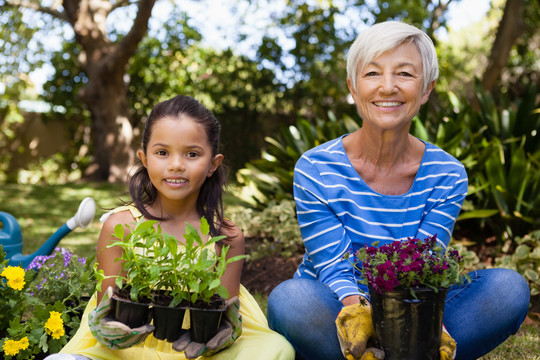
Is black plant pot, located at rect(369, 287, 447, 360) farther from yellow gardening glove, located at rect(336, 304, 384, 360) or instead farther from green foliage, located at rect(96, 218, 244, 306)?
green foliage, located at rect(96, 218, 244, 306)

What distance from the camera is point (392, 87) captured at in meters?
2.07

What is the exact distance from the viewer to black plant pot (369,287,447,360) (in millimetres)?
1591

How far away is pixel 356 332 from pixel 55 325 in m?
1.06

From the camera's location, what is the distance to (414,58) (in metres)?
2.10

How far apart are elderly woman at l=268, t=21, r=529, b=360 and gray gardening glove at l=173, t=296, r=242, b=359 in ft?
1.06

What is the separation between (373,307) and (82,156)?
11.4 metres

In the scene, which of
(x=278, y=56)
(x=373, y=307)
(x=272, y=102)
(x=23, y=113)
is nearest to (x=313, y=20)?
(x=278, y=56)

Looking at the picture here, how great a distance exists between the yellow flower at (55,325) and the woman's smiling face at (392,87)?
1350mm

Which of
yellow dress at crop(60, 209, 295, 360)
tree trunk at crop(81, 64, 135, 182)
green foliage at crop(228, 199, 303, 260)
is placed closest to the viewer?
yellow dress at crop(60, 209, 295, 360)

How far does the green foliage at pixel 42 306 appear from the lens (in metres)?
2.01

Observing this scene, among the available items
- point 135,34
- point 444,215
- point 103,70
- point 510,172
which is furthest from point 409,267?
point 103,70

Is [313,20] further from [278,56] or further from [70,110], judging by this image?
[70,110]

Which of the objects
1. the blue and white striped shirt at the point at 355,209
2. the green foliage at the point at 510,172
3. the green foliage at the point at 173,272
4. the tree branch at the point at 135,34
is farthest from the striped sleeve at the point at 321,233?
the tree branch at the point at 135,34

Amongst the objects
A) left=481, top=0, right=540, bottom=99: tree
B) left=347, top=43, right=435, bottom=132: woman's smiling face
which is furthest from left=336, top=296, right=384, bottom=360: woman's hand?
left=481, top=0, right=540, bottom=99: tree
